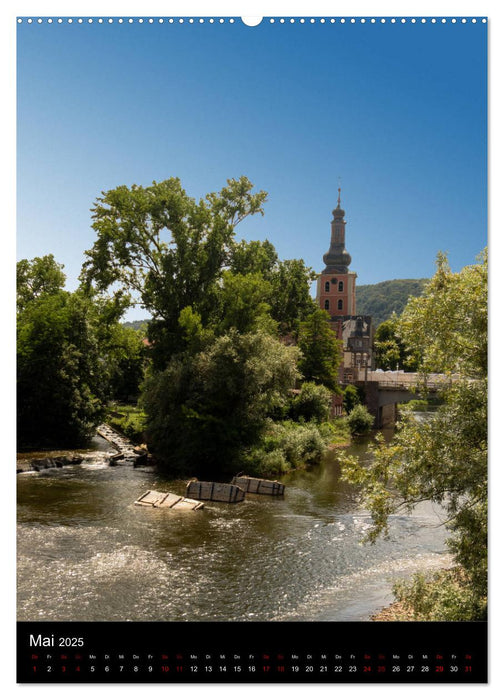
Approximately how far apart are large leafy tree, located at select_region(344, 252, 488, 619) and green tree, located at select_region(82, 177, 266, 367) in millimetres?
21433

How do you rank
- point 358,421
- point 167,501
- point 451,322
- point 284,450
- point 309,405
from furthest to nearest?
point 358,421 < point 309,405 < point 284,450 < point 167,501 < point 451,322

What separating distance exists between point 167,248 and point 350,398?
936 inches

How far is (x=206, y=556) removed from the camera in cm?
1537

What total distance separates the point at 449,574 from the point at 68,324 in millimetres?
27229

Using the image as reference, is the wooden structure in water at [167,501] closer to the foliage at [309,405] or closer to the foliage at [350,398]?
the foliage at [309,405]

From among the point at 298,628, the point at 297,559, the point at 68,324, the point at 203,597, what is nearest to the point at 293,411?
the point at 68,324

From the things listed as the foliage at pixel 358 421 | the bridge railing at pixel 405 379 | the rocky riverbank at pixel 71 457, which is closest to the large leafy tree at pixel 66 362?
the rocky riverbank at pixel 71 457

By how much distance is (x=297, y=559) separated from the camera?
1537 cm

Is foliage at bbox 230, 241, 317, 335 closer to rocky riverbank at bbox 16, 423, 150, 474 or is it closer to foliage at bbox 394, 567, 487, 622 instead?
rocky riverbank at bbox 16, 423, 150, 474

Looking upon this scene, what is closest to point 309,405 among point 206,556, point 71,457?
point 71,457

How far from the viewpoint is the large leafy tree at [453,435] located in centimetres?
836

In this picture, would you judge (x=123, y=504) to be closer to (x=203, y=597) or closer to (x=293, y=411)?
(x=203, y=597)

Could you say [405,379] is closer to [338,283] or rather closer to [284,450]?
[284,450]

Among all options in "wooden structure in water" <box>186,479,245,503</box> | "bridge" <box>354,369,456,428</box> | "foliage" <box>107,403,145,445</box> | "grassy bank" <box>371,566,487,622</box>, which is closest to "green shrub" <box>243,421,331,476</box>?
"wooden structure in water" <box>186,479,245,503</box>
